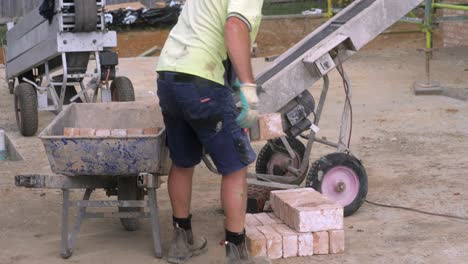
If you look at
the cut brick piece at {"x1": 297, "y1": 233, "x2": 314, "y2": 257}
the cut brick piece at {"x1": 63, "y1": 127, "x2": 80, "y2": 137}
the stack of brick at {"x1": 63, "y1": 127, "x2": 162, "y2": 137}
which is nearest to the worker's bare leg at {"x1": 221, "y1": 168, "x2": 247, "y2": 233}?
the cut brick piece at {"x1": 297, "y1": 233, "x2": 314, "y2": 257}

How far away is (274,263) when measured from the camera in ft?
19.1

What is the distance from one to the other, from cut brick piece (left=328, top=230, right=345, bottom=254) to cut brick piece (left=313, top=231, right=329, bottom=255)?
0.03 m

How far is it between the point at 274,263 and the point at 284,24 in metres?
14.9

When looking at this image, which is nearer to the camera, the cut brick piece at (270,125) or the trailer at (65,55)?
the cut brick piece at (270,125)

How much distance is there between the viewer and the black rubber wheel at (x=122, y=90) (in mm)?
10469

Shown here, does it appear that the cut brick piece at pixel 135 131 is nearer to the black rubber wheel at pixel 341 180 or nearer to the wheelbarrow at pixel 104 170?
the wheelbarrow at pixel 104 170

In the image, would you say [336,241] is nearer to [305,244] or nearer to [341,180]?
[305,244]

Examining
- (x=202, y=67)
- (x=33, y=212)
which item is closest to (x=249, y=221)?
(x=202, y=67)

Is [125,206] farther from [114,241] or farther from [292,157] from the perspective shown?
[292,157]

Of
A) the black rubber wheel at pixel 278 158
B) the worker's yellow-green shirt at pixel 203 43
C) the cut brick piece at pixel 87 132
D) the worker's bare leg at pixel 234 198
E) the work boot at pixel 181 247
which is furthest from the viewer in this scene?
the black rubber wheel at pixel 278 158

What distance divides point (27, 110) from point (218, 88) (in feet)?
17.3

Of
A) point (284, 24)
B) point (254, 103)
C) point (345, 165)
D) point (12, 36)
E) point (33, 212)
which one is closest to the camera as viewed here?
point (254, 103)

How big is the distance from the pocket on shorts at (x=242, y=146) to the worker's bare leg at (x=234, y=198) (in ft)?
0.27

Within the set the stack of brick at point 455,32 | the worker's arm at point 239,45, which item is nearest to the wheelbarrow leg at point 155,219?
the worker's arm at point 239,45
